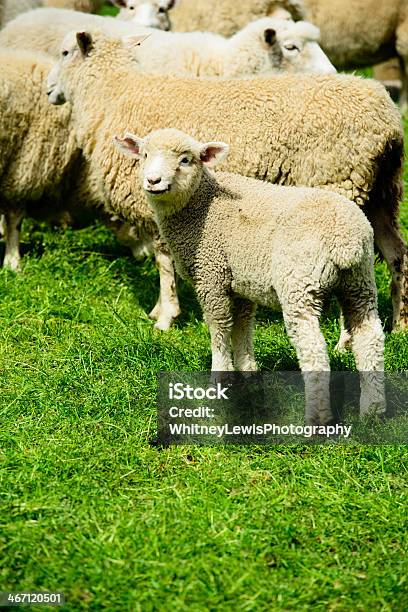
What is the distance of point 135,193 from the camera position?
6152mm

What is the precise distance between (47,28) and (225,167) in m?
3.30

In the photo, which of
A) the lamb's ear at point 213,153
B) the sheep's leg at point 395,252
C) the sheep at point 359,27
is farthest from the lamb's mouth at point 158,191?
the sheep at point 359,27

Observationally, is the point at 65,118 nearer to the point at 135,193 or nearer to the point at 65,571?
the point at 135,193

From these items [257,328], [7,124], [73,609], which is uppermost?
[7,124]

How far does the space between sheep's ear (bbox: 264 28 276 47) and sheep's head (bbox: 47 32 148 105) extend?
1.27 metres

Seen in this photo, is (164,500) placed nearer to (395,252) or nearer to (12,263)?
(395,252)

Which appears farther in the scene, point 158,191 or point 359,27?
point 359,27

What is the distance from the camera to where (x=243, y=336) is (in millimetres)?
5008

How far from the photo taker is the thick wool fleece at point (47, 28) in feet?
26.9

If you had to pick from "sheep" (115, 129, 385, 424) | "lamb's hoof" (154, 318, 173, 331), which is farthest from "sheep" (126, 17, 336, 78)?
"sheep" (115, 129, 385, 424)

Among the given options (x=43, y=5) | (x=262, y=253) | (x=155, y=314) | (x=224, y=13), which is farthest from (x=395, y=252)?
(x=43, y=5)

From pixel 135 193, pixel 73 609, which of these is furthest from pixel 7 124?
pixel 73 609

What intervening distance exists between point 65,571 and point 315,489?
1.12 metres
